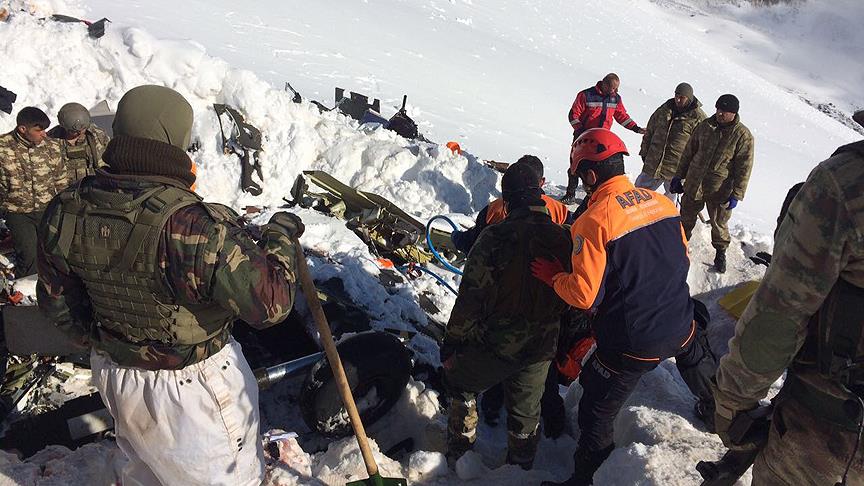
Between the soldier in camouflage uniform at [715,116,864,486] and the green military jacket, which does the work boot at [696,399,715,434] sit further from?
the green military jacket

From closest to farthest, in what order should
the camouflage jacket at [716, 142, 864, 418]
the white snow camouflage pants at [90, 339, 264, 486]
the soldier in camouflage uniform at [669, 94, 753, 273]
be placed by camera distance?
1. the camouflage jacket at [716, 142, 864, 418]
2. the white snow camouflage pants at [90, 339, 264, 486]
3. the soldier in camouflage uniform at [669, 94, 753, 273]

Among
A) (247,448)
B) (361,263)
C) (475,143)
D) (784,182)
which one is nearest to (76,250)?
(247,448)

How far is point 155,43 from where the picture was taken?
800 centimetres

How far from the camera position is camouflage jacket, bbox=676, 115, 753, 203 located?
20.9ft

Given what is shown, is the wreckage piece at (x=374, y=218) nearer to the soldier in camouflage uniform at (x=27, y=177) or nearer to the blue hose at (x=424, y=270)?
the blue hose at (x=424, y=270)

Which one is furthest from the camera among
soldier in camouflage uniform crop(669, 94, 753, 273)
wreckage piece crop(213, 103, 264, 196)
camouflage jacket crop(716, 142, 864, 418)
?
wreckage piece crop(213, 103, 264, 196)

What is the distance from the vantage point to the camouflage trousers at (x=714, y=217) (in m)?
6.84

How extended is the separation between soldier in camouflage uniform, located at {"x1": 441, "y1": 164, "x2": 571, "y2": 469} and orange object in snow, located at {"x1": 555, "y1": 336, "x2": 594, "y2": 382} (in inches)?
16.4

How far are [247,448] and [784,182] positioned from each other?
16.5 metres

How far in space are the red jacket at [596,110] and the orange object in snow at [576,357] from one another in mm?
5226

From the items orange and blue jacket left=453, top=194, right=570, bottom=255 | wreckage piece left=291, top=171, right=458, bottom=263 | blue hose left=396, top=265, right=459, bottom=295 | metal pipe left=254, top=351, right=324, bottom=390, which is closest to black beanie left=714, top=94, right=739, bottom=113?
orange and blue jacket left=453, top=194, right=570, bottom=255

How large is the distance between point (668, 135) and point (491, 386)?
215 inches

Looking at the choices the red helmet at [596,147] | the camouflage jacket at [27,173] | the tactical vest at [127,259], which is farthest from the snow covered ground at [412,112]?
the camouflage jacket at [27,173]

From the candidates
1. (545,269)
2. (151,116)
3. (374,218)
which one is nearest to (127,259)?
(151,116)
